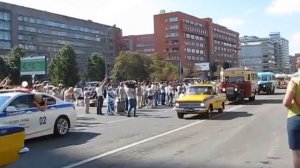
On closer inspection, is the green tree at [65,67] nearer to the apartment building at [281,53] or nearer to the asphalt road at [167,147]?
the asphalt road at [167,147]

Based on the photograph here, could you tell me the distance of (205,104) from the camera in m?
20.0

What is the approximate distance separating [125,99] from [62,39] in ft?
421

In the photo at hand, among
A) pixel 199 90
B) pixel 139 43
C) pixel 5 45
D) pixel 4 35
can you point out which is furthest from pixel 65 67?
pixel 139 43

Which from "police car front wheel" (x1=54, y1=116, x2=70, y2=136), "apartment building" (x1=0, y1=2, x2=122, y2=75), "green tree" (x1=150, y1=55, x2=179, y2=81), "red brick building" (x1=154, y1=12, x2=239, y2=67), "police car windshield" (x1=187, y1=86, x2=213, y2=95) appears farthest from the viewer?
"red brick building" (x1=154, y1=12, x2=239, y2=67)

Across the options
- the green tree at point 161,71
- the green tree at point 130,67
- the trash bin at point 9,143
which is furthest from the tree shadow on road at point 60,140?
the green tree at point 130,67

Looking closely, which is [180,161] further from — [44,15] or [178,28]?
[178,28]

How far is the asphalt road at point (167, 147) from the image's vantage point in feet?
30.8

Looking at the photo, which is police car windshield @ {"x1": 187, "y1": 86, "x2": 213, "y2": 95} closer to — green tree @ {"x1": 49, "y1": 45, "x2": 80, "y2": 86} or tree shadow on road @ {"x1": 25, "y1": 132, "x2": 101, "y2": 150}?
tree shadow on road @ {"x1": 25, "y1": 132, "x2": 101, "y2": 150}

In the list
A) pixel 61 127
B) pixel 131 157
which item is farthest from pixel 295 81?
pixel 61 127

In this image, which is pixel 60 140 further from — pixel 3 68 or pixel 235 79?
pixel 3 68

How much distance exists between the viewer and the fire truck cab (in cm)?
3083

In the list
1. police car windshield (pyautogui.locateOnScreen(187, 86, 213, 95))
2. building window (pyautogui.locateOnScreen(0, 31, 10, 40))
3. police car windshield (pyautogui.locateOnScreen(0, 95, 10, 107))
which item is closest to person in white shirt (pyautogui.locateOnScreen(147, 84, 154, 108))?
police car windshield (pyautogui.locateOnScreen(187, 86, 213, 95))

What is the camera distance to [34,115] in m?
13.3

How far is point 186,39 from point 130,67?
56985 mm
